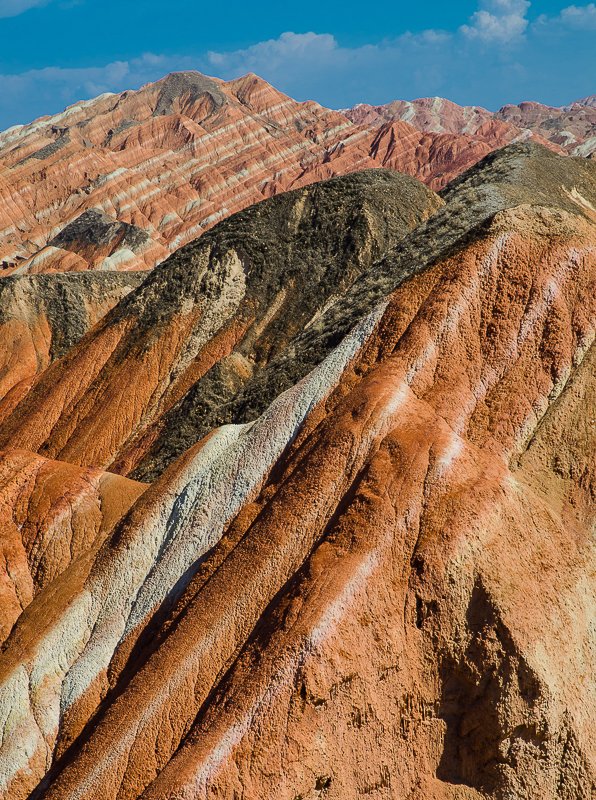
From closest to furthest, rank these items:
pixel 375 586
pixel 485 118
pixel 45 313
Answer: pixel 375 586, pixel 45 313, pixel 485 118

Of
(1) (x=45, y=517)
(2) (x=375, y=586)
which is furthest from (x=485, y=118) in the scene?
(2) (x=375, y=586)

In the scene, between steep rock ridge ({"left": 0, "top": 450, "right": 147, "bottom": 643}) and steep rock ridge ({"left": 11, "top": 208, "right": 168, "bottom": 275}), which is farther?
steep rock ridge ({"left": 11, "top": 208, "right": 168, "bottom": 275})

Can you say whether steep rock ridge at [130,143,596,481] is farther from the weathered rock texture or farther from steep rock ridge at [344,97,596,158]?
steep rock ridge at [344,97,596,158]

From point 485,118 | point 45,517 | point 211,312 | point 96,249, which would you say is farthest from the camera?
point 485,118

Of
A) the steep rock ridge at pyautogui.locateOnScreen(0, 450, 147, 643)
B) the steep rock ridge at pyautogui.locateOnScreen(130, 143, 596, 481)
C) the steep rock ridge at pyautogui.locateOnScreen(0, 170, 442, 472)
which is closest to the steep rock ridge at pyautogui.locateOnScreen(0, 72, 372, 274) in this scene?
the steep rock ridge at pyautogui.locateOnScreen(0, 170, 442, 472)

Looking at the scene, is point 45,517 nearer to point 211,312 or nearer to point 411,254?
point 411,254

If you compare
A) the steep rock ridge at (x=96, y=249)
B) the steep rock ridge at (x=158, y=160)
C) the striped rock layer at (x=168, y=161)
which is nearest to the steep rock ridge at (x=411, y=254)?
the steep rock ridge at (x=96, y=249)
